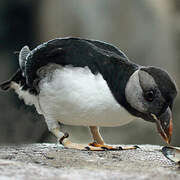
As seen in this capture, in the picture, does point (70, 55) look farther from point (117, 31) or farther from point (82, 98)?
point (117, 31)

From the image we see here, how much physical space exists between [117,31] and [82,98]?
397 cm

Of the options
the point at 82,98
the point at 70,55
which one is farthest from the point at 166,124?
the point at 70,55

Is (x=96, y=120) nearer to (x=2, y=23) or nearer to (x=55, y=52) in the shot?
(x=55, y=52)

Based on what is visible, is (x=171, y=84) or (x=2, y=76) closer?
(x=171, y=84)

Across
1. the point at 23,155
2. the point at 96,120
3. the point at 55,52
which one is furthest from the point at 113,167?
the point at 55,52

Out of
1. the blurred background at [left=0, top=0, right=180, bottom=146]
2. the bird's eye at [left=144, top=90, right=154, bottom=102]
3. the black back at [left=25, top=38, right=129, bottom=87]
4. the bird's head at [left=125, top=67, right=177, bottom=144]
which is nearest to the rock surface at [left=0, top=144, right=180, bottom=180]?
the bird's head at [left=125, top=67, right=177, bottom=144]

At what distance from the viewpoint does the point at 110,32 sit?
6.73 meters

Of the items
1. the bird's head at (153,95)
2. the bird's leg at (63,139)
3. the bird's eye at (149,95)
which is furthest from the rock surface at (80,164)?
the bird's eye at (149,95)

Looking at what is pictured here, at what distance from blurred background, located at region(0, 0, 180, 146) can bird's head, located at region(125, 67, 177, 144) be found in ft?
11.7

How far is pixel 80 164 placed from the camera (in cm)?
263

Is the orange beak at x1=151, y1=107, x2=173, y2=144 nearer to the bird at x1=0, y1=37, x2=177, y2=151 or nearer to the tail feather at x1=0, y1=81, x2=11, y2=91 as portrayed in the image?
the bird at x1=0, y1=37, x2=177, y2=151

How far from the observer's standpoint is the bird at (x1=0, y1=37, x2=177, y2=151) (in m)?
2.90

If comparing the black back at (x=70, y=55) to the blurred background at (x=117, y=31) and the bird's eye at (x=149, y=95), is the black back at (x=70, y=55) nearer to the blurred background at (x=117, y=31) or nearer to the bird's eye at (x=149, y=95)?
the bird's eye at (x=149, y=95)

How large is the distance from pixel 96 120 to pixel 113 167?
52cm
